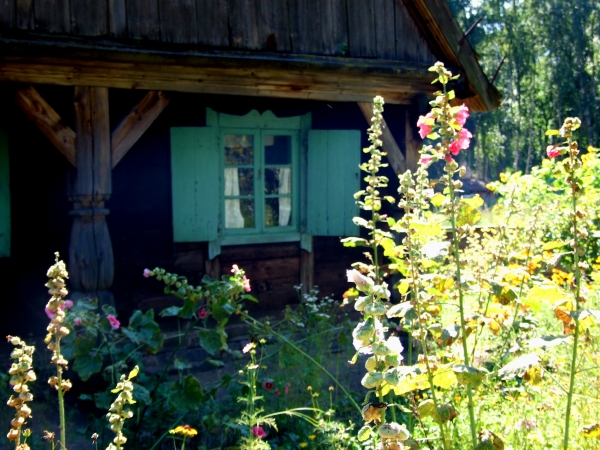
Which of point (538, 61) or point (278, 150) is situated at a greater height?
point (538, 61)

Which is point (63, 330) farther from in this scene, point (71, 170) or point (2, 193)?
point (2, 193)

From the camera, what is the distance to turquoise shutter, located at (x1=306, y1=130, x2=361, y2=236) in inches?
283

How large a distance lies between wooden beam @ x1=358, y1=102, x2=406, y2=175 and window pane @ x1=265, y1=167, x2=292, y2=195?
1.10 meters

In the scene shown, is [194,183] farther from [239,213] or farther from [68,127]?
[68,127]

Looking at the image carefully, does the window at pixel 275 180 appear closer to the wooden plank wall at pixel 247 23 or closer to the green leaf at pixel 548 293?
the wooden plank wall at pixel 247 23

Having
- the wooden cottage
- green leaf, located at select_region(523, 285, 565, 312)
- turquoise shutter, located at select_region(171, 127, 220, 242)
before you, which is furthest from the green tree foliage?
green leaf, located at select_region(523, 285, 565, 312)

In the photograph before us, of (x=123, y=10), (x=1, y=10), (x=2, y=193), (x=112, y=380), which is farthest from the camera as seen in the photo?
(x=2, y=193)

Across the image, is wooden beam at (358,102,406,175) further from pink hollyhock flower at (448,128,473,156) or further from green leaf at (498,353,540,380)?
green leaf at (498,353,540,380)

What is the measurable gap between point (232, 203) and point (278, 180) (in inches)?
22.5

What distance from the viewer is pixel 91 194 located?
5309mm

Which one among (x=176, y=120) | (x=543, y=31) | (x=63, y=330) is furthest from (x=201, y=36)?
(x=543, y=31)

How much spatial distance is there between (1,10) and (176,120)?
2137 mm

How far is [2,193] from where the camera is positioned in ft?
19.8

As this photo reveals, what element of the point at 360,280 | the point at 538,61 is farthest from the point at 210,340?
the point at 538,61
